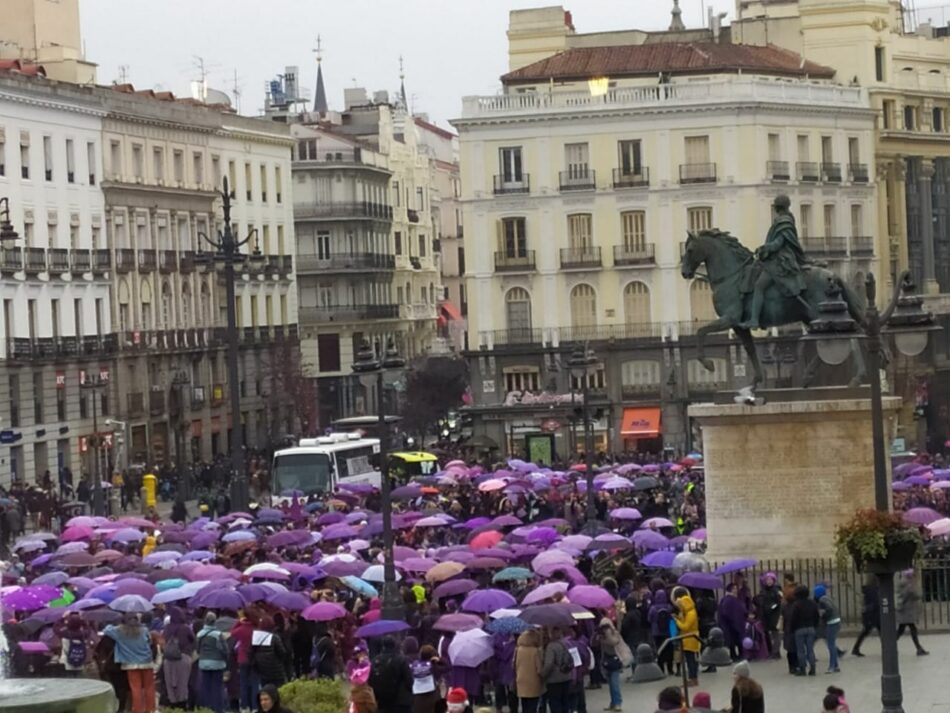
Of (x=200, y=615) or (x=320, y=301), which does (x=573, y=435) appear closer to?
(x=320, y=301)

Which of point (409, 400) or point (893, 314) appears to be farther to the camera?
point (409, 400)

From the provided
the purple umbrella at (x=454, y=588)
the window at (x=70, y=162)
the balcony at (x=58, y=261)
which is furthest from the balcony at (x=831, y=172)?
the purple umbrella at (x=454, y=588)

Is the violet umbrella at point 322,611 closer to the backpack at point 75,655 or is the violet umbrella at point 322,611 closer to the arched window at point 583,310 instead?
the backpack at point 75,655

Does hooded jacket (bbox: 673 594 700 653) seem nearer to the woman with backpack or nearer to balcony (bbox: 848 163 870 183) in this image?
the woman with backpack

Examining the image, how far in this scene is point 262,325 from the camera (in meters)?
102

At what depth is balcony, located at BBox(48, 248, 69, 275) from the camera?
8288 cm

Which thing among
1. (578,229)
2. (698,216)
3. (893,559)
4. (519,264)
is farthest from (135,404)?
(893,559)

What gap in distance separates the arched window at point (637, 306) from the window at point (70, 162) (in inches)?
670

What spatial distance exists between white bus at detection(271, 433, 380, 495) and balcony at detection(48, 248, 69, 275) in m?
16.9

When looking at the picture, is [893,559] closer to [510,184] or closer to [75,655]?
[75,655]

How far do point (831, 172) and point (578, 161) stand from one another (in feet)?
29.9

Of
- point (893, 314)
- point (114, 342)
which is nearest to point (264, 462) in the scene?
point (114, 342)

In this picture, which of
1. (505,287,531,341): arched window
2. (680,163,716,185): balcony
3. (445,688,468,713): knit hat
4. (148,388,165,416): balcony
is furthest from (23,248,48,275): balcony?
(445,688,468,713): knit hat

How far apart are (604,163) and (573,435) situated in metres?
13.3
